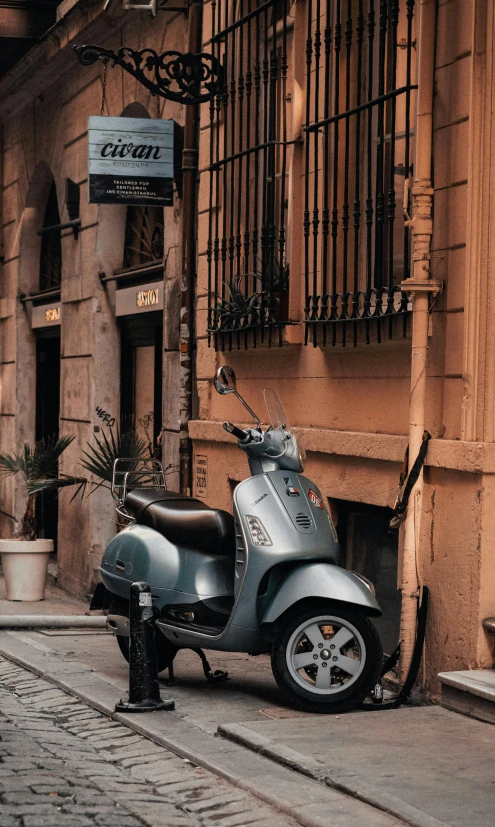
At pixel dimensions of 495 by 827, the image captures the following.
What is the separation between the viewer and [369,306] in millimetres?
7863

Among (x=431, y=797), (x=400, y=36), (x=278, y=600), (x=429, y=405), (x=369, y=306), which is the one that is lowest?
(x=431, y=797)

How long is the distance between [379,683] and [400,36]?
3626mm

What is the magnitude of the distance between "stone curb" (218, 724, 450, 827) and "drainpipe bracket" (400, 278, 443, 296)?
2.40m

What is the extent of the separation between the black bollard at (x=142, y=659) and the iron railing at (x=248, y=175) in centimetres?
260

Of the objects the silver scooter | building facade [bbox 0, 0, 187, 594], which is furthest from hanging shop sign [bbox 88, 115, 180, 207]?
the silver scooter

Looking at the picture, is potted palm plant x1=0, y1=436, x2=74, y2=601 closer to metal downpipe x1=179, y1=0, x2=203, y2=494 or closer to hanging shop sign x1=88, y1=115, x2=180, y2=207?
metal downpipe x1=179, y1=0, x2=203, y2=494

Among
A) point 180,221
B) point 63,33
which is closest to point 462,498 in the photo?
point 180,221

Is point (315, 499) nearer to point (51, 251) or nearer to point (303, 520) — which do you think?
point (303, 520)

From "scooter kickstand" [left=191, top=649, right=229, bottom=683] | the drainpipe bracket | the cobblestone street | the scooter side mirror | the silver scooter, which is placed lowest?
the cobblestone street

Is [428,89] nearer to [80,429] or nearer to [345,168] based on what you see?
[345,168]

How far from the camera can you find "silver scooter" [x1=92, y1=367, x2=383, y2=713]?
6.89 meters

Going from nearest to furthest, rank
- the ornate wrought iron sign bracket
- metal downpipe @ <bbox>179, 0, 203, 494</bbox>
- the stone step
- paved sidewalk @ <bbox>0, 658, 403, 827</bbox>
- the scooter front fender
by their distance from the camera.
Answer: paved sidewalk @ <bbox>0, 658, 403, 827</bbox> → the stone step → the scooter front fender → the ornate wrought iron sign bracket → metal downpipe @ <bbox>179, 0, 203, 494</bbox>

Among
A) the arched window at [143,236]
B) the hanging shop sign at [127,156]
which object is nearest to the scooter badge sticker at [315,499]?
the hanging shop sign at [127,156]

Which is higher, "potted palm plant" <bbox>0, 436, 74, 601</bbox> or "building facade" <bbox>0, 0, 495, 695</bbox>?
"building facade" <bbox>0, 0, 495, 695</bbox>
